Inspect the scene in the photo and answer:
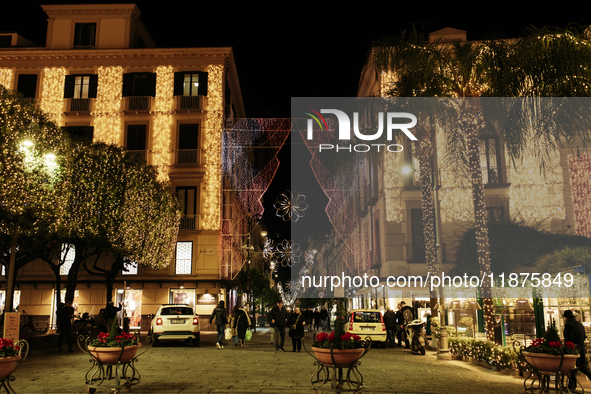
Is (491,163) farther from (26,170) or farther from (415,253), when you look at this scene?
(26,170)

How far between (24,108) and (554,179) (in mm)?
27384

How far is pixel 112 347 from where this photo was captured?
30.6ft

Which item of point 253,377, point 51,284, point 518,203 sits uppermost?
point 518,203

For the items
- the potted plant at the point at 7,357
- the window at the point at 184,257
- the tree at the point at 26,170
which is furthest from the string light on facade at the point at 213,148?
the potted plant at the point at 7,357

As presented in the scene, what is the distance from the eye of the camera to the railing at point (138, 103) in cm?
3712

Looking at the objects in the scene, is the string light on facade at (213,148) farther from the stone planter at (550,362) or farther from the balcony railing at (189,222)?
the stone planter at (550,362)

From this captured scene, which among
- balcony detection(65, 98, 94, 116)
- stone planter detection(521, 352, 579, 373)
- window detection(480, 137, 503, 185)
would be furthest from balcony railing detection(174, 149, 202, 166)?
stone planter detection(521, 352, 579, 373)

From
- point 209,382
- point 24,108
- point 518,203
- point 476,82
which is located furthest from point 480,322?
point 24,108

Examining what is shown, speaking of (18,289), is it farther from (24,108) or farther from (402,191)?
(402,191)

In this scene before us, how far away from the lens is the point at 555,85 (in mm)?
14508

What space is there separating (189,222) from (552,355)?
29333 mm

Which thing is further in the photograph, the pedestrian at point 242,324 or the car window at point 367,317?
the car window at point 367,317

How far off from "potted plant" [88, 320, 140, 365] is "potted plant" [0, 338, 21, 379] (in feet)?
4.46

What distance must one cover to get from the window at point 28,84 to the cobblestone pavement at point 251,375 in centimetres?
2527
